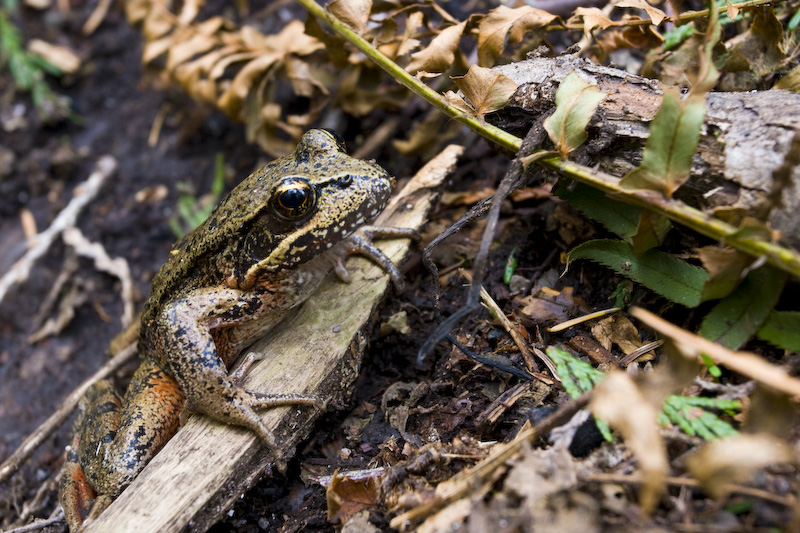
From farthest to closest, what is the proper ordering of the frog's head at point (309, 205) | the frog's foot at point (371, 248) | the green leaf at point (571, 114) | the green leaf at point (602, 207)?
the frog's foot at point (371, 248) < the frog's head at point (309, 205) < the green leaf at point (602, 207) < the green leaf at point (571, 114)

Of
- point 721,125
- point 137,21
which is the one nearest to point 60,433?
point 137,21

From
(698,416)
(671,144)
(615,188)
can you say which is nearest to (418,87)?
(615,188)

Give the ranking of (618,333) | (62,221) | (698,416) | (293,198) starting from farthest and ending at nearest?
(62,221) < (293,198) < (618,333) < (698,416)

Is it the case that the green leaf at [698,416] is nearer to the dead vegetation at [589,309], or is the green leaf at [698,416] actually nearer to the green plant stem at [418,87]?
the dead vegetation at [589,309]

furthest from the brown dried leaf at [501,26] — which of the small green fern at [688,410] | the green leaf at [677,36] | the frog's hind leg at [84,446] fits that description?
the frog's hind leg at [84,446]

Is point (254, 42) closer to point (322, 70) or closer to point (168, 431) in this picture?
point (322, 70)

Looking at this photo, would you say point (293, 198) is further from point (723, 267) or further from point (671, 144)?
point (723, 267)
